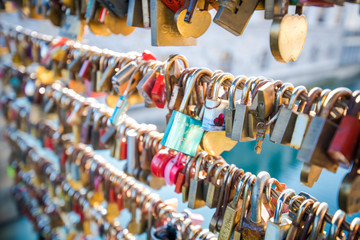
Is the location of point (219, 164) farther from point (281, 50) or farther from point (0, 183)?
point (0, 183)

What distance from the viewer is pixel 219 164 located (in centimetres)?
69

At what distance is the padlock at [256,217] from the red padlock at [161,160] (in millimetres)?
270

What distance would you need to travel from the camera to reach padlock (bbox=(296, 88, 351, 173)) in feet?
1.39

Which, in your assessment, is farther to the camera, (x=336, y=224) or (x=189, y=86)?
(x=189, y=86)

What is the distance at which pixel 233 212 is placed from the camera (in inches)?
24.3

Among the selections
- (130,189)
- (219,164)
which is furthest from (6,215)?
(219,164)

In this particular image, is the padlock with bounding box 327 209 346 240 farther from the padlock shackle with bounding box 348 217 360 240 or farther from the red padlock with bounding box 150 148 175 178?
the red padlock with bounding box 150 148 175 178

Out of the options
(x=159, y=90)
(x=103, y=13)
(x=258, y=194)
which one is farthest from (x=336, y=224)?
(x=103, y=13)

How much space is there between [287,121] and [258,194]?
0.56 feet

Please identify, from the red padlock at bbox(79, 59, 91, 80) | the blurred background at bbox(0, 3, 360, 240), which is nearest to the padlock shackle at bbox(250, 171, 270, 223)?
the blurred background at bbox(0, 3, 360, 240)

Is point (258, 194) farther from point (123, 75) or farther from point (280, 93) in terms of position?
point (123, 75)

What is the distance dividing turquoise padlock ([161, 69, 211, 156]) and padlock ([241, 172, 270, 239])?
0.15m

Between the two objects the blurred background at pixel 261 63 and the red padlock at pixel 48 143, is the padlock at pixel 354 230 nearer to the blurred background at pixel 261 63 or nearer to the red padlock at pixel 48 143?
the blurred background at pixel 261 63

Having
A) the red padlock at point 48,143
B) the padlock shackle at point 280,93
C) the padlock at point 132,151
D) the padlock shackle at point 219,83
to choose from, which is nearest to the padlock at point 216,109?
the padlock shackle at point 219,83
